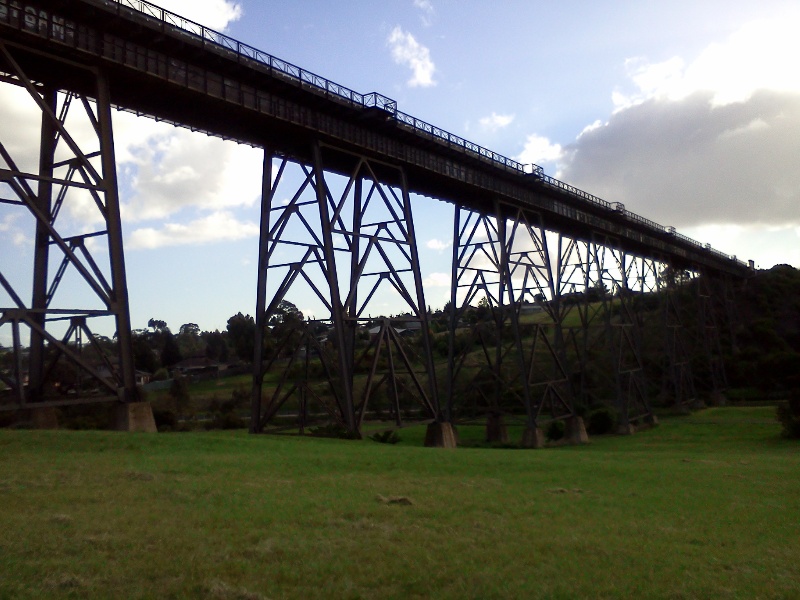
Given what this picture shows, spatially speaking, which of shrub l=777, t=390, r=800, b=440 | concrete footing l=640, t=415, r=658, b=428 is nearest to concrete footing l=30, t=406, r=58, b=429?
shrub l=777, t=390, r=800, b=440

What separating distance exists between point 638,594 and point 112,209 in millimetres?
12827

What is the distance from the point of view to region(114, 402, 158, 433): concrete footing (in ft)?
47.8

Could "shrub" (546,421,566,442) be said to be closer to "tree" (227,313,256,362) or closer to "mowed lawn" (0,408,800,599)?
"mowed lawn" (0,408,800,599)

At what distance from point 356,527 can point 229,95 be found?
13595mm

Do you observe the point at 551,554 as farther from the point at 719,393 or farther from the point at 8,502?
the point at 719,393

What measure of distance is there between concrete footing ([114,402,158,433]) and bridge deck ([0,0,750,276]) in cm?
723

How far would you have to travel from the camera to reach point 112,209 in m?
14.8

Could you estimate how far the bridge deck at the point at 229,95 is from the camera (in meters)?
14.7

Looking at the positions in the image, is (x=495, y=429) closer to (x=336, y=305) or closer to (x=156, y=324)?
(x=336, y=305)

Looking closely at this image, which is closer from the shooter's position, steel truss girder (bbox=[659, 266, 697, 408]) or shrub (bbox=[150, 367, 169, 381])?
steel truss girder (bbox=[659, 266, 697, 408])

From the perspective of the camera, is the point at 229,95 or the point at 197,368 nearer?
the point at 229,95

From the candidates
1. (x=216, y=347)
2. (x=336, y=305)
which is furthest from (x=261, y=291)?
(x=216, y=347)

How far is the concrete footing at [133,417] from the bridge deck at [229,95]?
7.23 meters

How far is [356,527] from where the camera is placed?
770 cm
